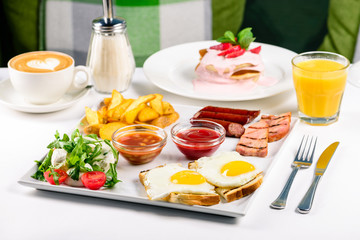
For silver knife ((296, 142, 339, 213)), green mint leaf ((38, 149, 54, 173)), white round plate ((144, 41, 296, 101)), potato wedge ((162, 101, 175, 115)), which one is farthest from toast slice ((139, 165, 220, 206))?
white round plate ((144, 41, 296, 101))

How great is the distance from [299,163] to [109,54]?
103 cm

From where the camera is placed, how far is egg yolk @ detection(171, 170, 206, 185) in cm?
148

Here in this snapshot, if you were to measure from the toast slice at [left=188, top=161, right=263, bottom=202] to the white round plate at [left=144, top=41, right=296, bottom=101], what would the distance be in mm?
688

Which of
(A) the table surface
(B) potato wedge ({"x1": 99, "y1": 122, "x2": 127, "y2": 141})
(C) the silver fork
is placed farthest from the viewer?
(B) potato wedge ({"x1": 99, "y1": 122, "x2": 127, "y2": 141})

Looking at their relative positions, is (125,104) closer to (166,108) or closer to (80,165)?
(166,108)

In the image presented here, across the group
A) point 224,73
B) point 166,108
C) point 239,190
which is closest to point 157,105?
point 166,108

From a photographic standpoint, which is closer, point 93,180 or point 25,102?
point 93,180

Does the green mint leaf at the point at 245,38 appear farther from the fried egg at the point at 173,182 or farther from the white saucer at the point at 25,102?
the fried egg at the point at 173,182

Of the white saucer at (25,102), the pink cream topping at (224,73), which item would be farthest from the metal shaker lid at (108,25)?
the pink cream topping at (224,73)

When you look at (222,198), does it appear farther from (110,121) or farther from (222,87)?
(222,87)

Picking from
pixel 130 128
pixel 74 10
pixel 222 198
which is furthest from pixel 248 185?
pixel 74 10

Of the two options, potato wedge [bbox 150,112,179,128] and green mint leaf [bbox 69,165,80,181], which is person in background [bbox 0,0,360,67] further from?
green mint leaf [bbox 69,165,80,181]

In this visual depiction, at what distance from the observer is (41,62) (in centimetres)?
219

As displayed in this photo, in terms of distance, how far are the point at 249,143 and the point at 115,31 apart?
2.84 ft
